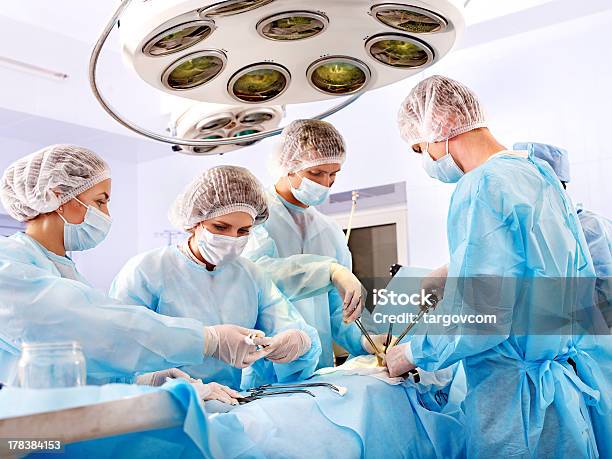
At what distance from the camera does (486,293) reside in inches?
68.4

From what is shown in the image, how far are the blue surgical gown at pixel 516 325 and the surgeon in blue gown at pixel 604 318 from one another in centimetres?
7

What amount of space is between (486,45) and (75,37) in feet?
7.88

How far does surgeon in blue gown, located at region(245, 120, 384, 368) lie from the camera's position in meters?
2.41

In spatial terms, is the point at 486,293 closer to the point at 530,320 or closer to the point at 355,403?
the point at 530,320

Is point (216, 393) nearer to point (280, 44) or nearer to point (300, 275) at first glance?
point (300, 275)

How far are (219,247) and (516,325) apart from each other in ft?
2.97

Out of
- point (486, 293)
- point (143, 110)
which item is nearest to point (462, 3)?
point (486, 293)

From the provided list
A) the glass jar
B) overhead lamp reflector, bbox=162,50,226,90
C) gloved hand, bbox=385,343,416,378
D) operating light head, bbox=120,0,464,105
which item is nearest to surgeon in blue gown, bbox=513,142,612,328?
gloved hand, bbox=385,343,416,378

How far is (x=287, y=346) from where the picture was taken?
2.04 metres

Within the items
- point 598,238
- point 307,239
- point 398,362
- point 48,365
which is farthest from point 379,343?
point 48,365

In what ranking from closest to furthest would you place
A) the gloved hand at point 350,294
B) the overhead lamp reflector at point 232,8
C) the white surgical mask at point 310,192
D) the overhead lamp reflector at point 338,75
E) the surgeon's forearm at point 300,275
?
the overhead lamp reflector at point 232,8 < the overhead lamp reflector at point 338,75 < the gloved hand at point 350,294 < the surgeon's forearm at point 300,275 < the white surgical mask at point 310,192

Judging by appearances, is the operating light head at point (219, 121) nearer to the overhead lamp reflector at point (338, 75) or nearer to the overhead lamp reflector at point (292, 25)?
the overhead lamp reflector at point (338, 75)

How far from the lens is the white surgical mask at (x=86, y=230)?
1963 millimetres

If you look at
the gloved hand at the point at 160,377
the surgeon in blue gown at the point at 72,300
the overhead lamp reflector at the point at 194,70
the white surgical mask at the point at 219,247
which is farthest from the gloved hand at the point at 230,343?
the overhead lamp reflector at the point at 194,70
